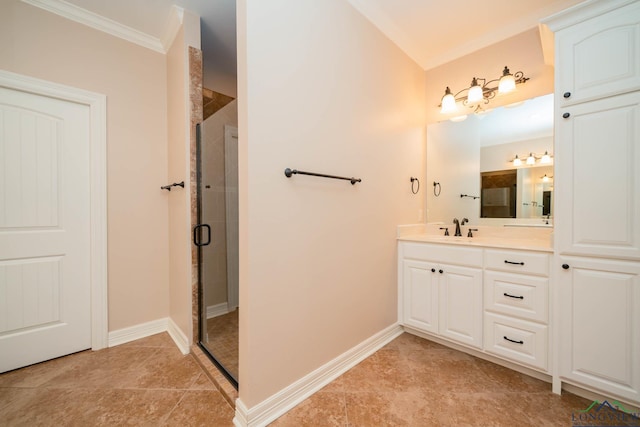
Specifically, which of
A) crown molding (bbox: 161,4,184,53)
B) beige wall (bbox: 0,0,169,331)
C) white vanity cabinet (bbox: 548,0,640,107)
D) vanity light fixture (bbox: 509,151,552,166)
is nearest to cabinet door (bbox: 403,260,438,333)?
vanity light fixture (bbox: 509,151,552,166)

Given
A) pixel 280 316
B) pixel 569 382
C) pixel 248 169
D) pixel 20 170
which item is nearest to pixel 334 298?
pixel 280 316

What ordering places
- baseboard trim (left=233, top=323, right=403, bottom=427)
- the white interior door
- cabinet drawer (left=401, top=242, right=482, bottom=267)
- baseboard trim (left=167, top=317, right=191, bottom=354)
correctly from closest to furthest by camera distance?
baseboard trim (left=233, top=323, right=403, bottom=427) → the white interior door → cabinet drawer (left=401, top=242, right=482, bottom=267) → baseboard trim (left=167, top=317, right=191, bottom=354)

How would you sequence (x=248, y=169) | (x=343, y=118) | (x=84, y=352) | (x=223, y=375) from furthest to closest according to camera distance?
(x=84, y=352) → (x=343, y=118) → (x=223, y=375) → (x=248, y=169)

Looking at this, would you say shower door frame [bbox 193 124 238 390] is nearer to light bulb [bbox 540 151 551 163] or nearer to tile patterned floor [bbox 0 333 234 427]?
tile patterned floor [bbox 0 333 234 427]

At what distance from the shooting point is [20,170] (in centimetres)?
170

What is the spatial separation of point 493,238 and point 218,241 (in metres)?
2.33

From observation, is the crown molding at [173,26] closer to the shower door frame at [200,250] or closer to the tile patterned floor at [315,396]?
the shower door frame at [200,250]

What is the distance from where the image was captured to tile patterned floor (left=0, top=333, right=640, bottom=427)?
1.26 m

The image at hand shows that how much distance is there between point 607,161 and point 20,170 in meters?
3.71

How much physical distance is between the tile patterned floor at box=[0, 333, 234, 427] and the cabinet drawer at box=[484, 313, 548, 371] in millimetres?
1738

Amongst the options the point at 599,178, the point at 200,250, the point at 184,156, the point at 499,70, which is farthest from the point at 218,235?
the point at 499,70

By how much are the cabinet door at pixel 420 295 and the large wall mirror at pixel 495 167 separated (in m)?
0.71

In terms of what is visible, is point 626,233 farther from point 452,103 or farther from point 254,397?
point 254,397

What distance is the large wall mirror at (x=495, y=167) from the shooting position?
76.1 inches
